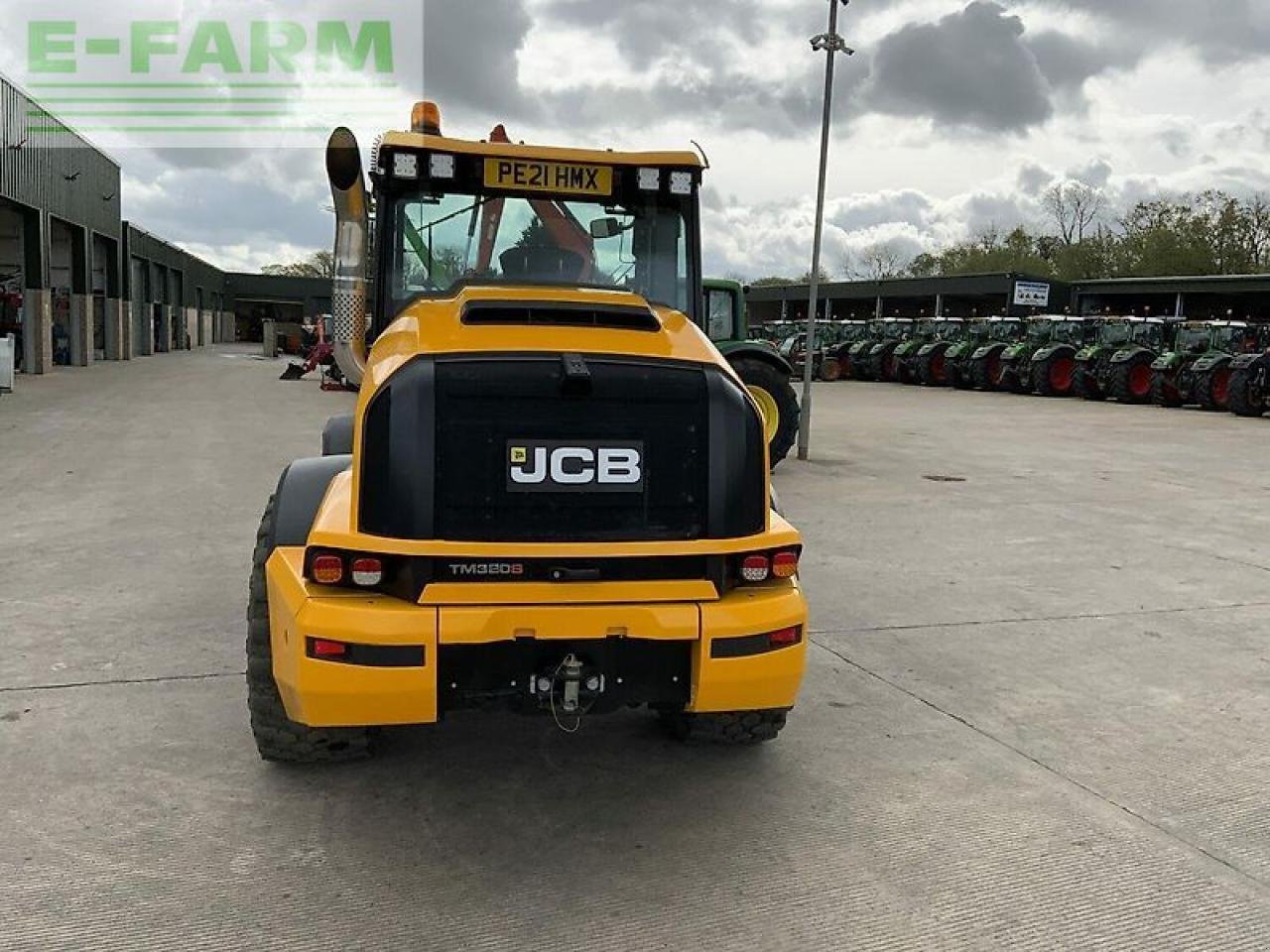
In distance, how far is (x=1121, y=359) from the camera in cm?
2559

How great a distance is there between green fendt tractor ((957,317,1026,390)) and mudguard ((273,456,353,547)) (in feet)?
91.0

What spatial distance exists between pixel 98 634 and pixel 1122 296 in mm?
43851

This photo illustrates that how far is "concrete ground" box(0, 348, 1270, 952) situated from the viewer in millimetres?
2957

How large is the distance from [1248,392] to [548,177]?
21863mm

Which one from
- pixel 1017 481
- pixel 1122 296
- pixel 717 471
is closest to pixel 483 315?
pixel 717 471

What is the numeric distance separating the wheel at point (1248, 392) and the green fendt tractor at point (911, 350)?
37.3 feet

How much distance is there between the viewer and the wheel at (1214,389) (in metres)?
23.9

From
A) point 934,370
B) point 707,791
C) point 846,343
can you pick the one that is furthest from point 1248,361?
point 707,791

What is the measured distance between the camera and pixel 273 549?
11.5ft

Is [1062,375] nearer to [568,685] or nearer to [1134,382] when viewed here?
[1134,382]

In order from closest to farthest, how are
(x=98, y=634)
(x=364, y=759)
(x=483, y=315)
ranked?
Answer: (x=483, y=315), (x=364, y=759), (x=98, y=634)

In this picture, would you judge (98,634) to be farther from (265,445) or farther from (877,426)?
(877,426)

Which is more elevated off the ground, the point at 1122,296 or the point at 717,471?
the point at 1122,296

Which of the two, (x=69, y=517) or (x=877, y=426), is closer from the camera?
(x=69, y=517)
